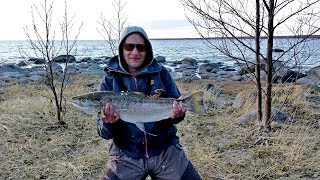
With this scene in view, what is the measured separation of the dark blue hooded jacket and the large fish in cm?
22

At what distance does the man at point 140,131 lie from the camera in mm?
3273

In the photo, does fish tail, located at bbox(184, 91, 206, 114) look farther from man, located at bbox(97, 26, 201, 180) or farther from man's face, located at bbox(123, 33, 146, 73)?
man's face, located at bbox(123, 33, 146, 73)

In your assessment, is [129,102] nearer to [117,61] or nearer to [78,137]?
[117,61]

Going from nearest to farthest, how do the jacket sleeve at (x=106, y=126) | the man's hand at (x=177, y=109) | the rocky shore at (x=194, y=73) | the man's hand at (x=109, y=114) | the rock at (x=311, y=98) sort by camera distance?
the man's hand at (x=109, y=114) < the man's hand at (x=177, y=109) < the jacket sleeve at (x=106, y=126) < the rock at (x=311, y=98) < the rocky shore at (x=194, y=73)

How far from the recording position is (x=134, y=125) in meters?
3.31

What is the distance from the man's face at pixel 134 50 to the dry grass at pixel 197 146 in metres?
1.78

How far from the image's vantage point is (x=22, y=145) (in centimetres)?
548

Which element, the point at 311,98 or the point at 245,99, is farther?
the point at 311,98

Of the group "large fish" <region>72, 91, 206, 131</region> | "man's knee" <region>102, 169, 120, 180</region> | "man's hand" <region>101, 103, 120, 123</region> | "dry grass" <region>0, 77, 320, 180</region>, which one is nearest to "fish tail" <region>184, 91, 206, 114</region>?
"large fish" <region>72, 91, 206, 131</region>

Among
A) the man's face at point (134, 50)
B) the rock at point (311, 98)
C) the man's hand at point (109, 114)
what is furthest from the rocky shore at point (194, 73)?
the man's hand at point (109, 114)

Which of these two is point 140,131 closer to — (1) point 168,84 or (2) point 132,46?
(1) point 168,84

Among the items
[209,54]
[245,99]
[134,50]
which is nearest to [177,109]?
[134,50]

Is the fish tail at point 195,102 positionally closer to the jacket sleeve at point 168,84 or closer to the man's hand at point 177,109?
the man's hand at point 177,109

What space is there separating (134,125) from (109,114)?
15.6 inches
